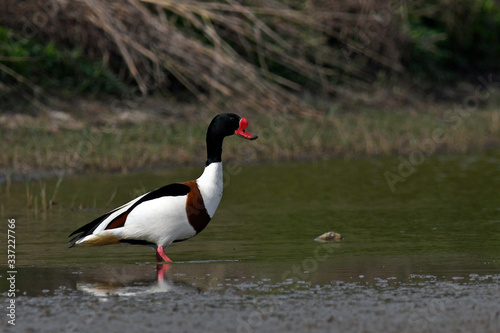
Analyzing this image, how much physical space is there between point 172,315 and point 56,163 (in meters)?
8.40

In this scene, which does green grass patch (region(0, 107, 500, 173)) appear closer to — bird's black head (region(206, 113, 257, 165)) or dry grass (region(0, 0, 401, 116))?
dry grass (region(0, 0, 401, 116))

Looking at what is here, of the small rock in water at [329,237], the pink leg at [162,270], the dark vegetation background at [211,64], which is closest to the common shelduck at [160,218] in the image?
the pink leg at [162,270]

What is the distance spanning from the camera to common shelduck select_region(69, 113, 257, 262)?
24.5ft

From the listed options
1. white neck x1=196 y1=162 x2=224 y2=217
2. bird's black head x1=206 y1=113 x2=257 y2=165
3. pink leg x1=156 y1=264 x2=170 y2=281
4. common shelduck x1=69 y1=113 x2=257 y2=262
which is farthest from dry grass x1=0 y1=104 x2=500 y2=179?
pink leg x1=156 y1=264 x2=170 y2=281

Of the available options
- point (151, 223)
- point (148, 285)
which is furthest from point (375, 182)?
point (148, 285)

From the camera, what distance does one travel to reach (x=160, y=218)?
Answer: 24.4 feet

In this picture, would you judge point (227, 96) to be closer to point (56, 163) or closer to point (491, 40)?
point (56, 163)

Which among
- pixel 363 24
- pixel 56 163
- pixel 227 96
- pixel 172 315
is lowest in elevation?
pixel 172 315

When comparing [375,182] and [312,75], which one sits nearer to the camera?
[375,182]

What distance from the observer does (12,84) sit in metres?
16.6

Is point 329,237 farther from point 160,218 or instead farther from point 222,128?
point 160,218

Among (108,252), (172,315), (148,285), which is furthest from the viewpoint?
(108,252)

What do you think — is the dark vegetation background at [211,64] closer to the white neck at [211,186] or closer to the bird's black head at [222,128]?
the bird's black head at [222,128]

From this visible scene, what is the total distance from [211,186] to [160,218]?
505 millimetres
